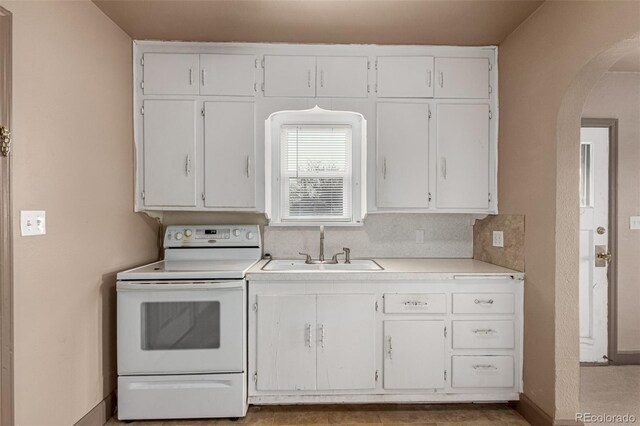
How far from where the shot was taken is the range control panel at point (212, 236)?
2.87 metres

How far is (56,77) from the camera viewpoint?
1.92 meters

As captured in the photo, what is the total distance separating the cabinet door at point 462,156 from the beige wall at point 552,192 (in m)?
0.33

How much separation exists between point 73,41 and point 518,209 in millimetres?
2884

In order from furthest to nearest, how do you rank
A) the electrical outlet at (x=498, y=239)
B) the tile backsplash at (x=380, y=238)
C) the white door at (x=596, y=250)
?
the white door at (x=596, y=250), the tile backsplash at (x=380, y=238), the electrical outlet at (x=498, y=239)

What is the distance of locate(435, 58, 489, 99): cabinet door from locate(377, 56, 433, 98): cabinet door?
0.08 metres

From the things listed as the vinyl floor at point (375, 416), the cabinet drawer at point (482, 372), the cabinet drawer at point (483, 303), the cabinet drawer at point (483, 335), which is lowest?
the vinyl floor at point (375, 416)

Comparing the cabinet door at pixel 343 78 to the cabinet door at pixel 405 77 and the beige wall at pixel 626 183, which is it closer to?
the cabinet door at pixel 405 77

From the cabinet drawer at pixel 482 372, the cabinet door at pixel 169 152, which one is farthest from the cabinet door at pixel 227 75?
the cabinet drawer at pixel 482 372

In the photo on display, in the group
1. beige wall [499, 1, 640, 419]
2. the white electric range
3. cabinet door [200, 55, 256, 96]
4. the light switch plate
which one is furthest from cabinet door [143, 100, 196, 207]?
beige wall [499, 1, 640, 419]

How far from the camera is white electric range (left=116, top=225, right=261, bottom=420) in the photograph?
2258mm

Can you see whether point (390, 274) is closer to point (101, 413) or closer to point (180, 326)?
point (180, 326)

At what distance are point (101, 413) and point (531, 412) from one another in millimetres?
2622

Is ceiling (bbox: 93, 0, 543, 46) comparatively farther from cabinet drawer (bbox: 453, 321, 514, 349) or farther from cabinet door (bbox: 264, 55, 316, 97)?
cabinet drawer (bbox: 453, 321, 514, 349)

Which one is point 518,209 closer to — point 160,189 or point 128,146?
point 160,189
